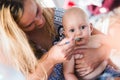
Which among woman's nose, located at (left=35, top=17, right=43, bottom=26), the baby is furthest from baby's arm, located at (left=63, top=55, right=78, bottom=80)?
A: woman's nose, located at (left=35, top=17, right=43, bottom=26)

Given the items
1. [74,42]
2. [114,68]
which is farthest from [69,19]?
[114,68]

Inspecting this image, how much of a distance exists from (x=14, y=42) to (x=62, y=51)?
0.11 metres

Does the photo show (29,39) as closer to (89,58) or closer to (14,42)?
(14,42)

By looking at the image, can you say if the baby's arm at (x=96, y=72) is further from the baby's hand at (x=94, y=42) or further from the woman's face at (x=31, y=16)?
the woman's face at (x=31, y=16)

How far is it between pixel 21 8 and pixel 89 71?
0.21 m

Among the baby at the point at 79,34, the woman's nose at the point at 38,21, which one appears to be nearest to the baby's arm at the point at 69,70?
the baby at the point at 79,34

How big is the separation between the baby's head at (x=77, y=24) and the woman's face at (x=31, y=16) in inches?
2.5

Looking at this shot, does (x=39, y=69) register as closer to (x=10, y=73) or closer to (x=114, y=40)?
(x=10, y=73)

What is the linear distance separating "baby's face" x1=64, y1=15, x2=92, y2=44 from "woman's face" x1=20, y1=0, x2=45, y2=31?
7 cm

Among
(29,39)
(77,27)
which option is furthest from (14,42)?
(77,27)

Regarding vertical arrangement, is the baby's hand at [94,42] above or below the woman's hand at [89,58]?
above

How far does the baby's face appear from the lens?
0.54 m

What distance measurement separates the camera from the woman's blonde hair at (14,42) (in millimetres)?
545

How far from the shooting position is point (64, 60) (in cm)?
57
